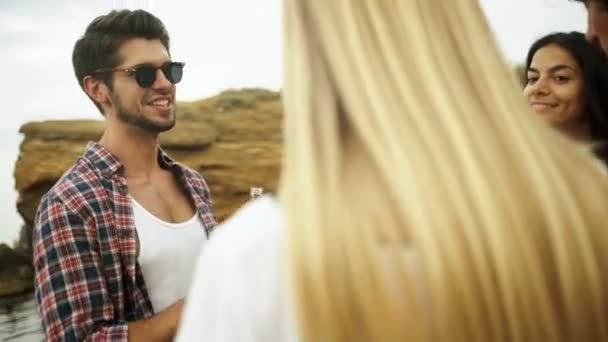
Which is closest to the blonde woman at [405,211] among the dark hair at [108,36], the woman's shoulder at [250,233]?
the woman's shoulder at [250,233]

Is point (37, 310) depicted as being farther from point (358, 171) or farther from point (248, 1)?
point (358, 171)

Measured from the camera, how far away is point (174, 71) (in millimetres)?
1114

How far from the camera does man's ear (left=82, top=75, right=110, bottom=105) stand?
1095mm

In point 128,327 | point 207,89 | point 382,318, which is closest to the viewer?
point 382,318

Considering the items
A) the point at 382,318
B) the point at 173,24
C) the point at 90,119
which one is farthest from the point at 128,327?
the point at 382,318

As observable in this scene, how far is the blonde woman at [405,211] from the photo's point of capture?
1.56ft

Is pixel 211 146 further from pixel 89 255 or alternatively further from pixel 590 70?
pixel 590 70

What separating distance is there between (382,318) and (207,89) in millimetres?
738

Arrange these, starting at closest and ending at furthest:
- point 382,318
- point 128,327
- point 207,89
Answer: point 382,318, point 128,327, point 207,89

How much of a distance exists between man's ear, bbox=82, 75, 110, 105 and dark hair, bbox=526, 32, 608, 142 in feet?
2.48

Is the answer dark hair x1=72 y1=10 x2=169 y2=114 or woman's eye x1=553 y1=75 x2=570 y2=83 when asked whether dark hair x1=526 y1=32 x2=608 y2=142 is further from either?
dark hair x1=72 y1=10 x2=169 y2=114

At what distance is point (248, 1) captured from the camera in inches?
45.3

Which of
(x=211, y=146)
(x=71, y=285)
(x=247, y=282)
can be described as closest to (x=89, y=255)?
(x=71, y=285)

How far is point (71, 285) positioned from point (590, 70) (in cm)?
99
